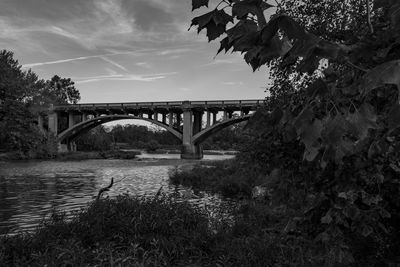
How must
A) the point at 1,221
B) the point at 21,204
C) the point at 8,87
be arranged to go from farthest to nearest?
the point at 8,87 < the point at 21,204 < the point at 1,221

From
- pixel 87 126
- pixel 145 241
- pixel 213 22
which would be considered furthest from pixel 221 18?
pixel 87 126

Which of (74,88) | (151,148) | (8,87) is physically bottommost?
(151,148)

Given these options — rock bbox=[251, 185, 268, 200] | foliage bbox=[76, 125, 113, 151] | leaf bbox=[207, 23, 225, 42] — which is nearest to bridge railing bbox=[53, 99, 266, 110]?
foliage bbox=[76, 125, 113, 151]

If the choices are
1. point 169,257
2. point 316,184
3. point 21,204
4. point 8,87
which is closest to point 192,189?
point 21,204

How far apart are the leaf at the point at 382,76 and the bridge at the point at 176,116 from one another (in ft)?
150

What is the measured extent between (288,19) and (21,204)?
51.6ft

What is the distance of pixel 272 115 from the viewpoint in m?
1.64

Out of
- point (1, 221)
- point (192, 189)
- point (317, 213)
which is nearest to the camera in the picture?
point (317, 213)

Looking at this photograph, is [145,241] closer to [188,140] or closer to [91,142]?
[188,140]

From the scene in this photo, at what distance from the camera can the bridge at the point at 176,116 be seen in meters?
50.3

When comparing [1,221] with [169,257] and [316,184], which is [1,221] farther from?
[316,184]

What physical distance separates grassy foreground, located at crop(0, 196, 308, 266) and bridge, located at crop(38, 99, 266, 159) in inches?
1515

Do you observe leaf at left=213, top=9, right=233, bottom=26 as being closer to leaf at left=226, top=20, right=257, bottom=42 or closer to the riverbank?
leaf at left=226, top=20, right=257, bottom=42

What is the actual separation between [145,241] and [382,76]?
6941 mm
